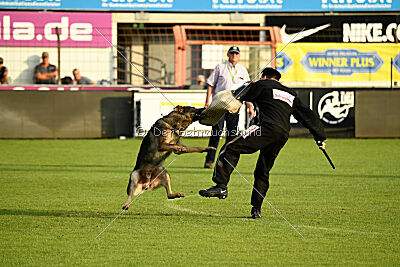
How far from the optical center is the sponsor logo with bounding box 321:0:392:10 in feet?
80.2

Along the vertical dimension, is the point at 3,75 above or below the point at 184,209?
above

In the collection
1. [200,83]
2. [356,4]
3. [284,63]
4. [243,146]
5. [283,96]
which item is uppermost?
[356,4]

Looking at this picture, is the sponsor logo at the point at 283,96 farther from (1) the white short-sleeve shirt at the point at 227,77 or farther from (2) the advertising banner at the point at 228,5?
(2) the advertising banner at the point at 228,5

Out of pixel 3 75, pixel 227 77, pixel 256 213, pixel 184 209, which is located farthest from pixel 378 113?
pixel 256 213

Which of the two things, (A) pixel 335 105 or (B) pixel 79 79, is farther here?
(B) pixel 79 79

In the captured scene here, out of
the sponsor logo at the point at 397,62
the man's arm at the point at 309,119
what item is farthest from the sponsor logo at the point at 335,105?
the man's arm at the point at 309,119

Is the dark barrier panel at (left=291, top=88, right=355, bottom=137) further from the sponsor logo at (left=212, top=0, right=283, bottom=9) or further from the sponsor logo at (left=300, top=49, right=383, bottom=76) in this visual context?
the sponsor logo at (left=212, top=0, right=283, bottom=9)

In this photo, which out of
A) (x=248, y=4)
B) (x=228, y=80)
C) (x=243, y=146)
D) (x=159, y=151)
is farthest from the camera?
(x=248, y=4)

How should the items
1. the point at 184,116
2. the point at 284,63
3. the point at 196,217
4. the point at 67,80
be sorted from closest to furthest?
the point at 196,217, the point at 184,116, the point at 284,63, the point at 67,80

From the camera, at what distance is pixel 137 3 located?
24094 mm

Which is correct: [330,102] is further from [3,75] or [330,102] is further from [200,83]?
[3,75]

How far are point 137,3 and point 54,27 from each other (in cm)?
312

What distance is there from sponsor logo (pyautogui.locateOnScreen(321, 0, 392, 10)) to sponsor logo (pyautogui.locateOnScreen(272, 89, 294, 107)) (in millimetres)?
17694

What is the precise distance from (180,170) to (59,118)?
279 inches
